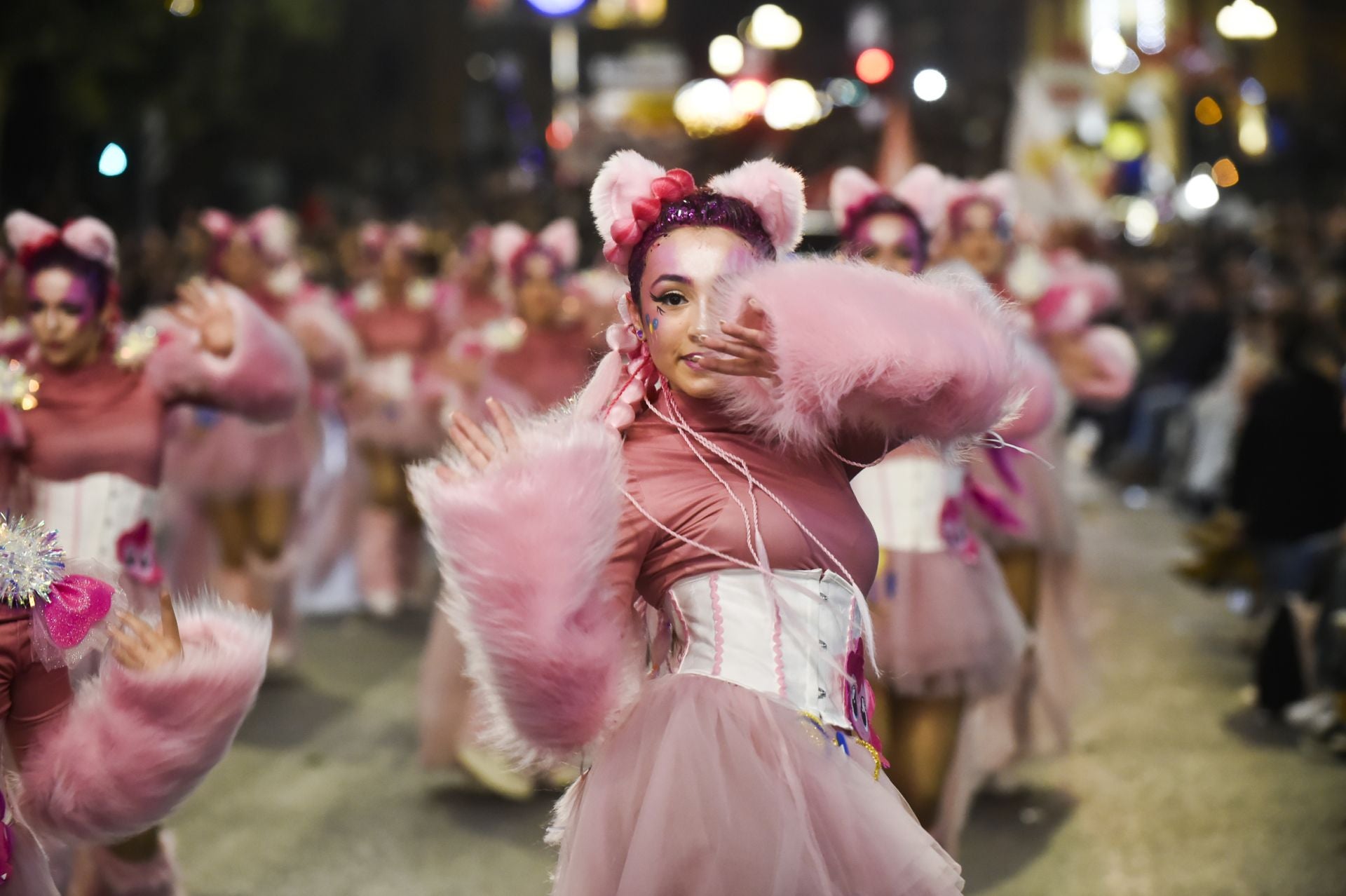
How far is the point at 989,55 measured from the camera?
39.2 metres

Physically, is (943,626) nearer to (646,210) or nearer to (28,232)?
(646,210)

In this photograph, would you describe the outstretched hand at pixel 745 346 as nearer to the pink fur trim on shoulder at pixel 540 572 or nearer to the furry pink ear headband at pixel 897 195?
the pink fur trim on shoulder at pixel 540 572

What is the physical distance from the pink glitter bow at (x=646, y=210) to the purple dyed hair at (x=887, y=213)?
2064mm

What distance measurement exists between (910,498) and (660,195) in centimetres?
207

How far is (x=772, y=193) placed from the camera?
324 cm

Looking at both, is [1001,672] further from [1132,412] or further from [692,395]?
[1132,412]

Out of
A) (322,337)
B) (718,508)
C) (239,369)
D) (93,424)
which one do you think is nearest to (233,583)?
(322,337)

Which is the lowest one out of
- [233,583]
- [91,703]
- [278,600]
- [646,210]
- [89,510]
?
[278,600]

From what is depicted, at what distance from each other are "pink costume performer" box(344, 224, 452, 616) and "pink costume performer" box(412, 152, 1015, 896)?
7263mm

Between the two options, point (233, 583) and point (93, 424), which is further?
point (233, 583)

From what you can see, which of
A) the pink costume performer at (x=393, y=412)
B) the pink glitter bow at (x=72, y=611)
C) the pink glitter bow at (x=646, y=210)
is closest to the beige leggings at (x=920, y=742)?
the pink glitter bow at (x=646, y=210)

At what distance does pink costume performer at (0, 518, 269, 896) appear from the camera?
3.18 m

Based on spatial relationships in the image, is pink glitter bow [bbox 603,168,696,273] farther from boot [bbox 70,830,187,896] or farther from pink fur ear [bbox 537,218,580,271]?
pink fur ear [bbox 537,218,580,271]

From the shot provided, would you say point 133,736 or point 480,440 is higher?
point 480,440
